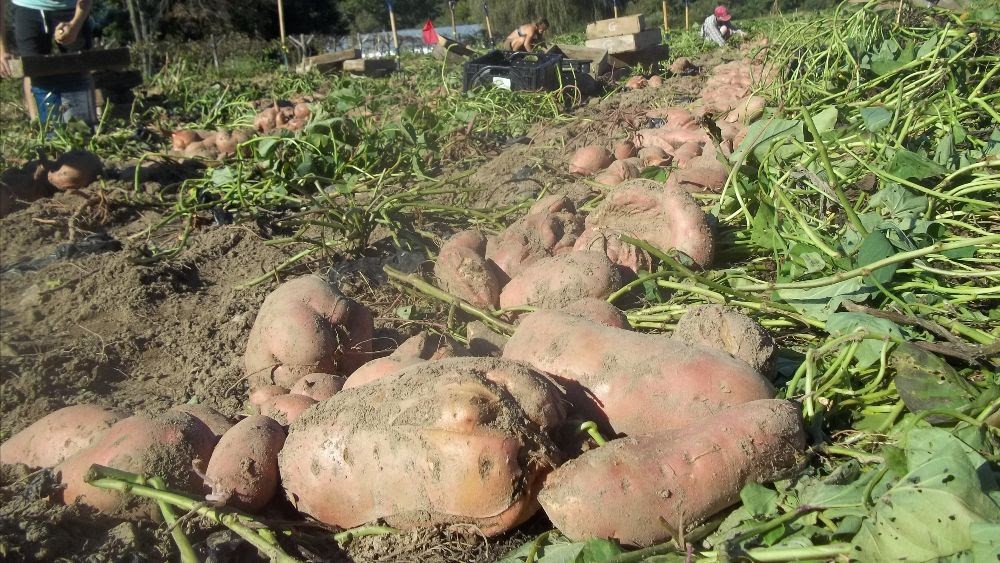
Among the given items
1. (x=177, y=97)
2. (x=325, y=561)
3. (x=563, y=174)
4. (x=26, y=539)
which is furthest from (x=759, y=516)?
(x=177, y=97)

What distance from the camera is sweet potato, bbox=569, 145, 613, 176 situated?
396 cm

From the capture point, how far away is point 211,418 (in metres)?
2.02

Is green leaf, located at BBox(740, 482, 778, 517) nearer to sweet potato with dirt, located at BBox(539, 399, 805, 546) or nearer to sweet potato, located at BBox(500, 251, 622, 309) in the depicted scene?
A: sweet potato with dirt, located at BBox(539, 399, 805, 546)

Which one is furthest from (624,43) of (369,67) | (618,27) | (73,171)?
(73,171)

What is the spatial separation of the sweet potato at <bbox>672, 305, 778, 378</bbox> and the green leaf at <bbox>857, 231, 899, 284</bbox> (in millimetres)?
392

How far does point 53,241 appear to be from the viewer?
397 centimetres

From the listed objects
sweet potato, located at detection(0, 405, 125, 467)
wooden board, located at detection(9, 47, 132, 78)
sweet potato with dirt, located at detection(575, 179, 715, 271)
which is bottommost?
sweet potato, located at detection(0, 405, 125, 467)

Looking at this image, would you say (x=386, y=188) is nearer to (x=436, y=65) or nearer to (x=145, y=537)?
(x=145, y=537)

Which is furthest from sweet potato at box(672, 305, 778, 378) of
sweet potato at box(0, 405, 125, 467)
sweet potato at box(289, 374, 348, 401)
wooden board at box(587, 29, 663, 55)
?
wooden board at box(587, 29, 663, 55)

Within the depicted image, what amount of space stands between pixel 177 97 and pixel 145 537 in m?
8.81

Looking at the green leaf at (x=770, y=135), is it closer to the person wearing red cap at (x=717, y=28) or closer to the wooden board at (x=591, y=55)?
the wooden board at (x=591, y=55)

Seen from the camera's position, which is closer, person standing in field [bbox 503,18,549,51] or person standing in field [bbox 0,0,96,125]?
person standing in field [bbox 0,0,96,125]

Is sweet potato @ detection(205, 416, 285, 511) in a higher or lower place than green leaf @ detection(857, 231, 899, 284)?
lower

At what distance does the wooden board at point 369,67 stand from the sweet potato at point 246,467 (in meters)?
10.4
